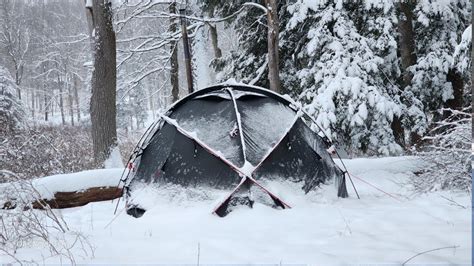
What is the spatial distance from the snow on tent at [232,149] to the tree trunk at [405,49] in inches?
212

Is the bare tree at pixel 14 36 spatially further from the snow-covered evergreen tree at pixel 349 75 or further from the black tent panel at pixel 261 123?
the black tent panel at pixel 261 123

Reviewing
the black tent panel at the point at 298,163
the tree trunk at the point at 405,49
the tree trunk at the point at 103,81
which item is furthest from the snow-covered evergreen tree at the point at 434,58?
the tree trunk at the point at 103,81

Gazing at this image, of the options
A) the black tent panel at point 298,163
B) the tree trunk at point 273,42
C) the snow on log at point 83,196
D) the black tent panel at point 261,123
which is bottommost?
the snow on log at point 83,196

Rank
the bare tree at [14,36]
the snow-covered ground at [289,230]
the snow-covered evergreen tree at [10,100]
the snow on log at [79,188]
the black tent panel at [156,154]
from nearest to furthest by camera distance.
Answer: the snow-covered ground at [289,230] → the black tent panel at [156,154] → the snow on log at [79,188] → the snow-covered evergreen tree at [10,100] → the bare tree at [14,36]

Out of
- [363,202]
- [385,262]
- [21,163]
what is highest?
[385,262]

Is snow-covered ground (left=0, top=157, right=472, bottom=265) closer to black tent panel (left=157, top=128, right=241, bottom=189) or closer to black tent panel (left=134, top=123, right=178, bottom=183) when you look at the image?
black tent panel (left=157, top=128, right=241, bottom=189)

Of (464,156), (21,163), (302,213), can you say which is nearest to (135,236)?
(302,213)

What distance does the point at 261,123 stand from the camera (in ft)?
18.6

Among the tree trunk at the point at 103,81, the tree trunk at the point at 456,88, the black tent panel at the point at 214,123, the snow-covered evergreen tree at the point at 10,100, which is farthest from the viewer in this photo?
the snow-covered evergreen tree at the point at 10,100

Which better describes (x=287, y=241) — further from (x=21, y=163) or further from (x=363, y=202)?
(x=21, y=163)

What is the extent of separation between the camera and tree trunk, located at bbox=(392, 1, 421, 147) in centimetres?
1059

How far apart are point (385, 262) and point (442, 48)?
29.5 ft

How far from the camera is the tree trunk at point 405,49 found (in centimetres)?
1059

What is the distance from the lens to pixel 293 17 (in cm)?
1064
